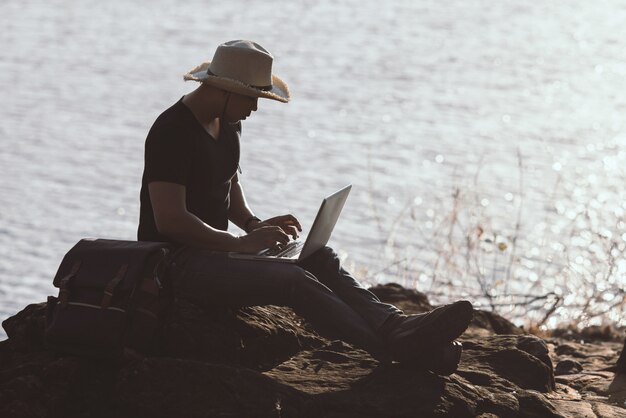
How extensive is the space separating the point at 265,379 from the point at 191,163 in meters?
1.07

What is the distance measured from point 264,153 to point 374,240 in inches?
174

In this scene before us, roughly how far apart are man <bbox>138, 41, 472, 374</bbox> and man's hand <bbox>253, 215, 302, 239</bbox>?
0.17m

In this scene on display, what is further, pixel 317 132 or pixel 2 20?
pixel 2 20

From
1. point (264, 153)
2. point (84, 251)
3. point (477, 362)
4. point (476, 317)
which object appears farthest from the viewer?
point (264, 153)

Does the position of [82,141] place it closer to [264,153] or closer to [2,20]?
[264,153]

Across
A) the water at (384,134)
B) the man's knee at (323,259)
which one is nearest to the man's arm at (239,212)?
the man's knee at (323,259)

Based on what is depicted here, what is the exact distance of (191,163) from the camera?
18.9 ft

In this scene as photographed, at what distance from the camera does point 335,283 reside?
5.99 metres

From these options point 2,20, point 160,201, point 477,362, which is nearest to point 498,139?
point 477,362

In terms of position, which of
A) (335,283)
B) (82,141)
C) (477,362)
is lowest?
(82,141)

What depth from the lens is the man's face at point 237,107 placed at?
580cm

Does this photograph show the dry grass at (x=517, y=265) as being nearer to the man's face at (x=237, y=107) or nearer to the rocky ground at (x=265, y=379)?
the rocky ground at (x=265, y=379)

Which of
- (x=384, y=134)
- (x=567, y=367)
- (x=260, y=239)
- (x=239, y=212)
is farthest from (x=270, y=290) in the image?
(x=384, y=134)

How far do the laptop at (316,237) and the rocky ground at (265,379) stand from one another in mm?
368
